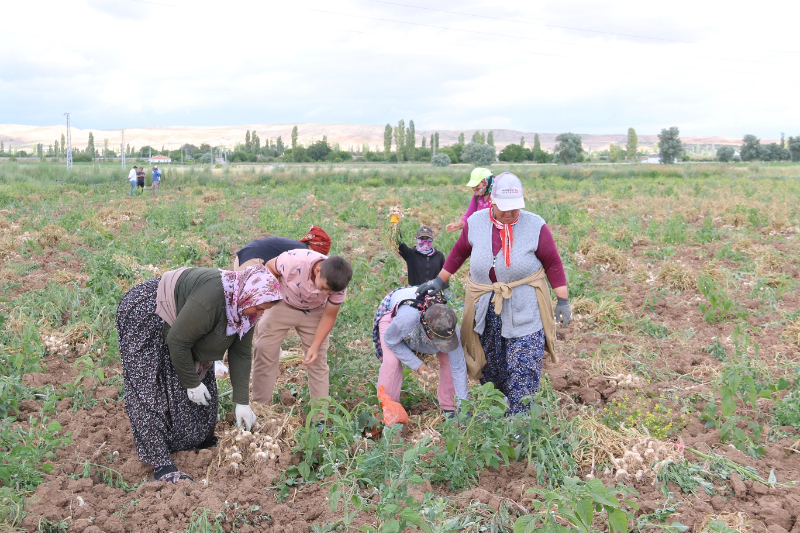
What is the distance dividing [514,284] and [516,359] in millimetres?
424

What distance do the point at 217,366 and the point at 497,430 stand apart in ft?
6.65

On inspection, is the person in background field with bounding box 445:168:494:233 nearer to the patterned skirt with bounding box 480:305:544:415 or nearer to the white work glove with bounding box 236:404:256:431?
the patterned skirt with bounding box 480:305:544:415

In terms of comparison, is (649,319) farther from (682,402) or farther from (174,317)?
(174,317)

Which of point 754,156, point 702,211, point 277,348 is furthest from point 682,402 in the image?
point 754,156

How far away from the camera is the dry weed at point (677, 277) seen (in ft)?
22.0

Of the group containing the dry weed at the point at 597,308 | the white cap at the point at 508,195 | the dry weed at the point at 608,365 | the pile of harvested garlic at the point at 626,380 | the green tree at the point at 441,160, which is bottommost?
the pile of harvested garlic at the point at 626,380

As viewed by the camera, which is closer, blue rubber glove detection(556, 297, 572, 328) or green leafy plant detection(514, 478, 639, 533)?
green leafy plant detection(514, 478, 639, 533)

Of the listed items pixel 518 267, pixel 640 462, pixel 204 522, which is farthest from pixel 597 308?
pixel 204 522

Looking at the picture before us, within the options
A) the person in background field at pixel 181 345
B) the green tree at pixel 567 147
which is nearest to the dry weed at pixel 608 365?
the person in background field at pixel 181 345

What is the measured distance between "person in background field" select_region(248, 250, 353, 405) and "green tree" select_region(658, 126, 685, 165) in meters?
66.6

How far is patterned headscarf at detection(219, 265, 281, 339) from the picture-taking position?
9.06 ft

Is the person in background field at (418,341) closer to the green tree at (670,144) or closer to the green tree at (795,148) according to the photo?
the green tree at (670,144)

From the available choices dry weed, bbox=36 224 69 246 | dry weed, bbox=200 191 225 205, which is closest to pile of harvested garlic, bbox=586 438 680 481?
dry weed, bbox=36 224 69 246

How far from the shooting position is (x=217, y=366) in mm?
4125
